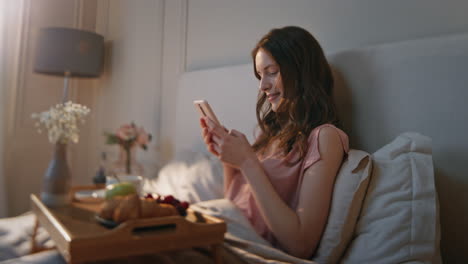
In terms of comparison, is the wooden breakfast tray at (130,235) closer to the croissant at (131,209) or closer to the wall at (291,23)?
the croissant at (131,209)

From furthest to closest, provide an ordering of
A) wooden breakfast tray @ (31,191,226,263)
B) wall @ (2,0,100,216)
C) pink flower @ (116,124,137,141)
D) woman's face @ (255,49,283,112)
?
pink flower @ (116,124,137,141) < wall @ (2,0,100,216) < woman's face @ (255,49,283,112) < wooden breakfast tray @ (31,191,226,263)

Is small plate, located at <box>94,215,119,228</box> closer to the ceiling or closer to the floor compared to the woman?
closer to the floor

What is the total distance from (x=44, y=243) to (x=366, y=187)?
76 centimetres

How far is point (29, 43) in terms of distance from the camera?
1322 millimetres

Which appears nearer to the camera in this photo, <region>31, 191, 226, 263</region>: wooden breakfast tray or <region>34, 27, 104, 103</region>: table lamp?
<region>31, 191, 226, 263</region>: wooden breakfast tray

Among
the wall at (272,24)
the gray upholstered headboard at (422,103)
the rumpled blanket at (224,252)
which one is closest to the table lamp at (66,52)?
the wall at (272,24)

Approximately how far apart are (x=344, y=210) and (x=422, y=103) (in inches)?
13.0

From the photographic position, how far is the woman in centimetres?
69

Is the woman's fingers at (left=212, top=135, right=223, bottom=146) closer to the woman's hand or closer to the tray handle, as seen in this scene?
the woman's hand

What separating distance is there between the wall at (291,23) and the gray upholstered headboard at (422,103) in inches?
1.1

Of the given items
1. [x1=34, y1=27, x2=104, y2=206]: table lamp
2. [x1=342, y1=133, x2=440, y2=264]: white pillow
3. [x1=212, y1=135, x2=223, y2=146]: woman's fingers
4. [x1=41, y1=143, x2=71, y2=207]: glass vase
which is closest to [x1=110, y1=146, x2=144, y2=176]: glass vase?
[x1=34, y1=27, x2=104, y2=206]: table lamp

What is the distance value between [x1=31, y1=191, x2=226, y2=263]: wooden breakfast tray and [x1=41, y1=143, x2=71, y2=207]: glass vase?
130 mm

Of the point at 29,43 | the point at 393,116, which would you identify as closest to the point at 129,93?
the point at 29,43

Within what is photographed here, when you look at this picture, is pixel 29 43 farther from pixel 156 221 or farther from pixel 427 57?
pixel 427 57
